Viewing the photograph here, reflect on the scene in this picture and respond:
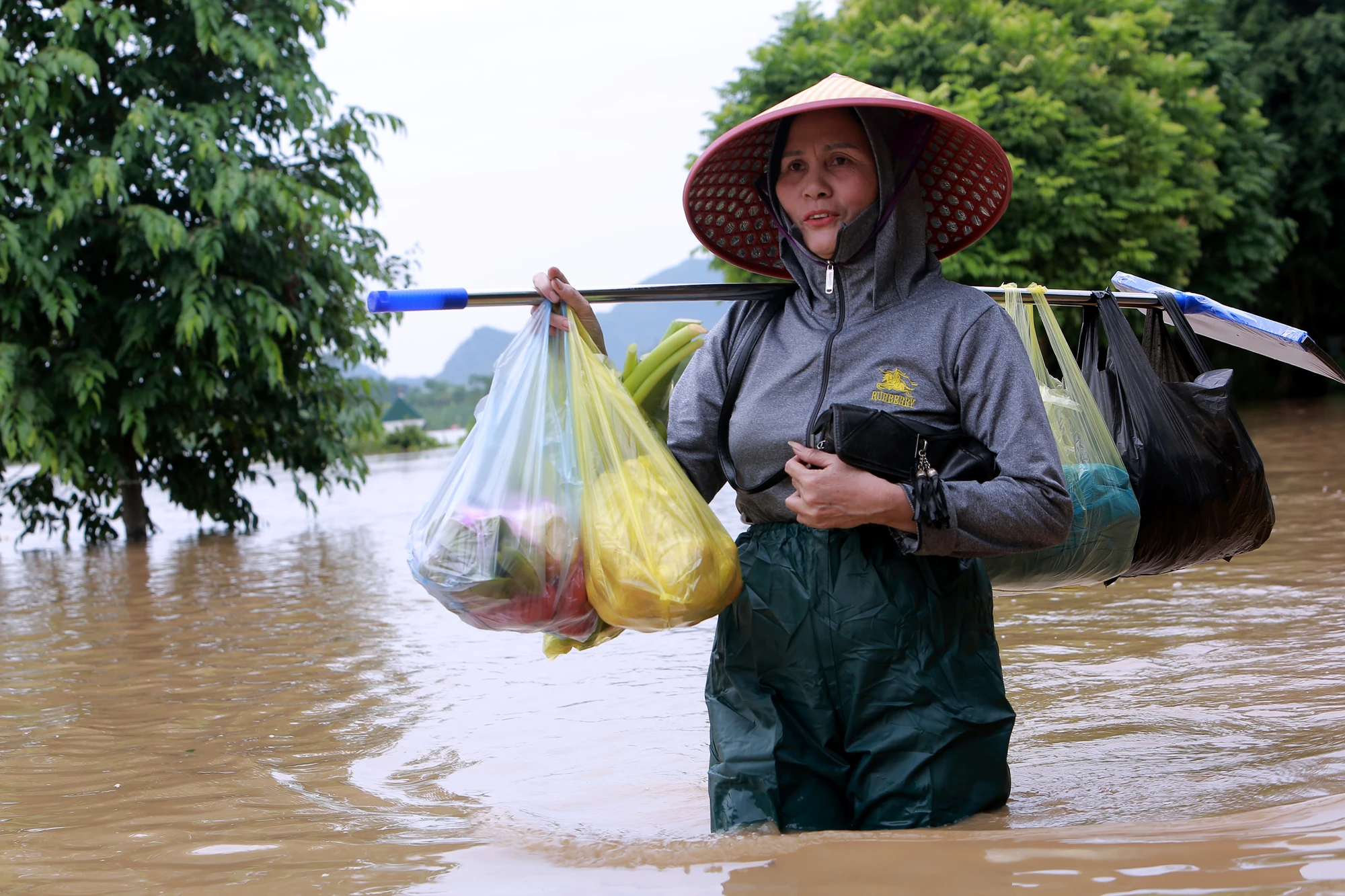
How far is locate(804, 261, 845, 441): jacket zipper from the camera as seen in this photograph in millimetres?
2090

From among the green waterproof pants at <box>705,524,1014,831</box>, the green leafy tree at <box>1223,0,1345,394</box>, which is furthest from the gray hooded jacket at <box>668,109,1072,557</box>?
the green leafy tree at <box>1223,0,1345,394</box>

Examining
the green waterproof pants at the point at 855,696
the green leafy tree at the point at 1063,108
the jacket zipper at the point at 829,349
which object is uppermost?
the green leafy tree at the point at 1063,108

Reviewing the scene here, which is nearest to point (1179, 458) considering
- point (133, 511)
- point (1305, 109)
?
point (133, 511)

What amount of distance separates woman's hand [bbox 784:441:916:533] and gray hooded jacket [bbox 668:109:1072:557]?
0.06 metres

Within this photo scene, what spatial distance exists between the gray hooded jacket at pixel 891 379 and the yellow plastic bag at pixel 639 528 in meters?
0.12

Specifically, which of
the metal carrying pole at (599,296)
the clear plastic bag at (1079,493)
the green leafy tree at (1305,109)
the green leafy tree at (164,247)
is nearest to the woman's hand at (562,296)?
the metal carrying pole at (599,296)

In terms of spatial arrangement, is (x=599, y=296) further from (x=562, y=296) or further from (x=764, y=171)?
(x=764, y=171)

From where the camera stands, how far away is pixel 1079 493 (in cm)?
261

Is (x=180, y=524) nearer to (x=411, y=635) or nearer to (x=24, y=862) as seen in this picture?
(x=411, y=635)

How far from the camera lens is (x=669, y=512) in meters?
2.08

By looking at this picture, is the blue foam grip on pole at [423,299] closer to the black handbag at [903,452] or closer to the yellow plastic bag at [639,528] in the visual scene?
the yellow plastic bag at [639,528]

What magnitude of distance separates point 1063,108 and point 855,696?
58.7 ft

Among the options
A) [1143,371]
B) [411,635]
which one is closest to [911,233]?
[1143,371]

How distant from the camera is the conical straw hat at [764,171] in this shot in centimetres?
227
